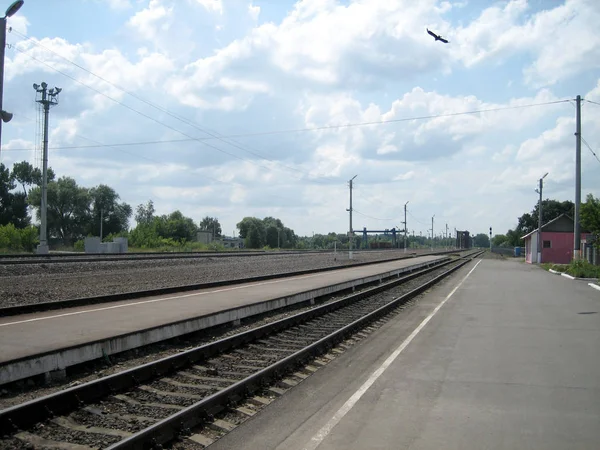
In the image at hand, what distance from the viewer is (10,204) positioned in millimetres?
84438

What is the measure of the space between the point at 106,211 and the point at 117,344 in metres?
98.4

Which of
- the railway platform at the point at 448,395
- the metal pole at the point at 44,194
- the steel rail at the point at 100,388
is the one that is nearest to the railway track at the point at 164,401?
the steel rail at the point at 100,388

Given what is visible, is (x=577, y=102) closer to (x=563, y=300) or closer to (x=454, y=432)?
(x=563, y=300)

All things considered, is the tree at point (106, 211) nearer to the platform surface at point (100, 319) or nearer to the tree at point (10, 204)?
the tree at point (10, 204)

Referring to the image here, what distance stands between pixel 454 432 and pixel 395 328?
744 centimetres

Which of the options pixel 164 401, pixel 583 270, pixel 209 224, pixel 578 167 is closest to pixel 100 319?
pixel 164 401

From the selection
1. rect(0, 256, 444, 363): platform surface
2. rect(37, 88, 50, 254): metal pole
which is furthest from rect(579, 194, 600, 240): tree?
rect(37, 88, 50, 254): metal pole

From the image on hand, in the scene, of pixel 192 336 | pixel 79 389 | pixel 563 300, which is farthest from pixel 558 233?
pixel 79 389

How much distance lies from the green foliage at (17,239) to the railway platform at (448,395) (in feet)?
152

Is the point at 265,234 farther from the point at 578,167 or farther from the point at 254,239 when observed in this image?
the point at 578,167

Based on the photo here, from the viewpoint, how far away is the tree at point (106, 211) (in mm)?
98438

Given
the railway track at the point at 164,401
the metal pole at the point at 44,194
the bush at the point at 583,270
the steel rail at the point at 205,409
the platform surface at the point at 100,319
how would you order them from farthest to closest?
the metal pole at the point at 44,194 < the bush at the point at 583,270 < the platform surface at the point at 100,319 < the railway track at the point at 164,401 < the steel rail at the point at 205,409

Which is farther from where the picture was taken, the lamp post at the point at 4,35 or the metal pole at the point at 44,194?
the metal pole at the point at 44,194

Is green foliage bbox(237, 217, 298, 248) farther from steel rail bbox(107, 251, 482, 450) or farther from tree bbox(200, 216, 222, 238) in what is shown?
steel rail bbox(107, 251, 482, 450)
